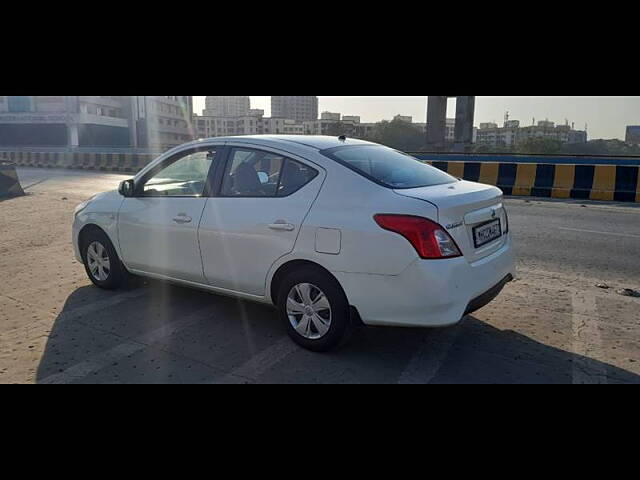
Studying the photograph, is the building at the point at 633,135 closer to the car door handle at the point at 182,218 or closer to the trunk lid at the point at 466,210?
the trunk lid at the point at 466,210

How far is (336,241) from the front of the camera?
338 cm

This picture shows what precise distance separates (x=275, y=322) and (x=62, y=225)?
6283 mm

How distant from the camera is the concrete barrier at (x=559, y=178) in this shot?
12.2m

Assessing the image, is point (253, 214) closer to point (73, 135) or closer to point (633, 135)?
point (633, 135)

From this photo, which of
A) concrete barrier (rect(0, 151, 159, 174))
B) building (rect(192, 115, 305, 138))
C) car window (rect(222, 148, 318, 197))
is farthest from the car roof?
building (rect(192, 115, 305, 138))

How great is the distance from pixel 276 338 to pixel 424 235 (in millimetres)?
1499

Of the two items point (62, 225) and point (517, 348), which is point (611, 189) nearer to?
point (517, 348)

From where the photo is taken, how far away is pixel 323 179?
3621mm

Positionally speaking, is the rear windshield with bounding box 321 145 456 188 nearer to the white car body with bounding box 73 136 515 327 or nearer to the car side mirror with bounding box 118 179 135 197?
the white car body with bounding box 73 136 515 327

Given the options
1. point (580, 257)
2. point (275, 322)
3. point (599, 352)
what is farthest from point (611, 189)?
point (275, 322)

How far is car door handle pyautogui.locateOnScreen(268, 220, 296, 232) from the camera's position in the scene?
361cm

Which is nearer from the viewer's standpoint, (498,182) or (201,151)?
(201,151)

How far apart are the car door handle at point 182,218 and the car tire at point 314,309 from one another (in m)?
1.11

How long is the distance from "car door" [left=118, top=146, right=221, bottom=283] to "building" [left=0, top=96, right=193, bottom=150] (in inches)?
2767
